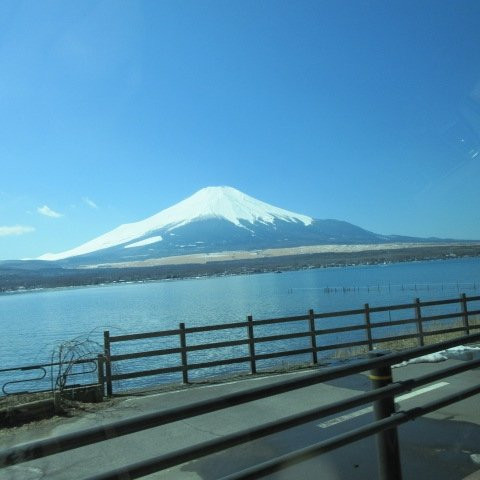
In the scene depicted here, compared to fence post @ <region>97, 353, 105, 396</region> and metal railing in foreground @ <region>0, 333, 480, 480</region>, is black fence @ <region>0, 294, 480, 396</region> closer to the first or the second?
fence post @ <region>97, 353, 105, 396</region>

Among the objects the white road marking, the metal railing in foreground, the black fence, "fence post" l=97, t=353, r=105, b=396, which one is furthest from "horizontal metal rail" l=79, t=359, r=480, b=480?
the black fence

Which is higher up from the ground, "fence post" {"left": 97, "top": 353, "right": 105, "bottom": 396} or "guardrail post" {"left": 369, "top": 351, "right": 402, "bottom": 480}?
"guardrail post" {"left": 369, "top": 351, "right": 402, "bottom": 480}

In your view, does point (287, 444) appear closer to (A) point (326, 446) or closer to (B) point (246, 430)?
(A) point (326, 446)

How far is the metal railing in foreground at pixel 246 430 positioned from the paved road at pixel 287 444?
1654mm

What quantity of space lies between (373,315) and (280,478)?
4850 centimetres

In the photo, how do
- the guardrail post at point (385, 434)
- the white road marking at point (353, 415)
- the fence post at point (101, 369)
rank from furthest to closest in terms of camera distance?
1. the fence post at point (101, 369)
2. the white road marking at point (353, 415)
3. the guardrail post at point (385, 434)

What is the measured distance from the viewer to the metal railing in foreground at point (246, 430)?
2.05m

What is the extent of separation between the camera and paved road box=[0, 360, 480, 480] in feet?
16.6

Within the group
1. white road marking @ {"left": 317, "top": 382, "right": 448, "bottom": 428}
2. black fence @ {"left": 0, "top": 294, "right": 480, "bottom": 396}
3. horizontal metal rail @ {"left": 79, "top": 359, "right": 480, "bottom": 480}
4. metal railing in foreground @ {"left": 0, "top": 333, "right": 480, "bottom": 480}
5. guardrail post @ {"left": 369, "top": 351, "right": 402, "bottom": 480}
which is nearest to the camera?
metal railing in foreground @ {"left": 0, "top": 333, "right": 480, "bottom": 480}

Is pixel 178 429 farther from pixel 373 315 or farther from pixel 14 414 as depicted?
pixel 373 315

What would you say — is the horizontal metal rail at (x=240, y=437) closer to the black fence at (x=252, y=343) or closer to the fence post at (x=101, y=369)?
the fence post at (x=101, y=369)

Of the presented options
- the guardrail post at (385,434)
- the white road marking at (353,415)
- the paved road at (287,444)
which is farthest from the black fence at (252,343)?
the guardrail post at (385,434)

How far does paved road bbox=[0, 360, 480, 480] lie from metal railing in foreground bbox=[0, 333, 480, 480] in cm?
165

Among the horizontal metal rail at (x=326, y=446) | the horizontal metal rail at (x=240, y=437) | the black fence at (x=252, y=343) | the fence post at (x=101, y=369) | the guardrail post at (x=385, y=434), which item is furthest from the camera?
the black fence at (x=252, y=343)
